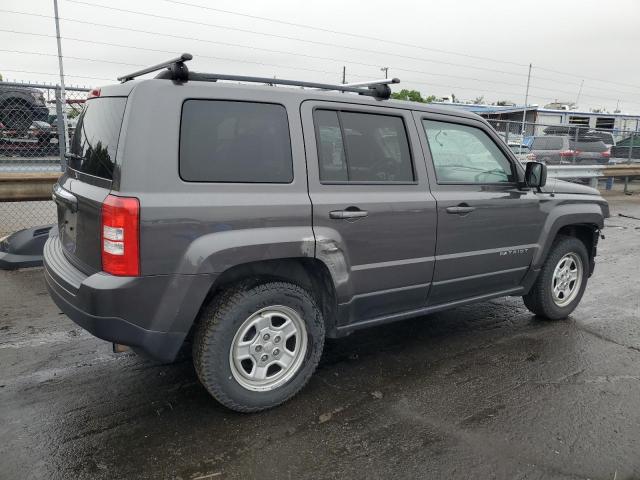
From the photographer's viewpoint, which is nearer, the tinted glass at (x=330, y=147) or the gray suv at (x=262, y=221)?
the gray suv at (x=262, y=221)

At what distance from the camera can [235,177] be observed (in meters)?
2.88

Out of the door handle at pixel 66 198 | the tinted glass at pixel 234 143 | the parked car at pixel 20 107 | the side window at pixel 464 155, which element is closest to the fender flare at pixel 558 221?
the side window at pixel 464 155

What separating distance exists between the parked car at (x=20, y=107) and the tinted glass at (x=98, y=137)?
3.52 meters

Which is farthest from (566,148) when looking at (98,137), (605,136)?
(98,137)

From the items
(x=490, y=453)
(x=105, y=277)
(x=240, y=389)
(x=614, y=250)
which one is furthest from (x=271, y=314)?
(x=614, y=250)

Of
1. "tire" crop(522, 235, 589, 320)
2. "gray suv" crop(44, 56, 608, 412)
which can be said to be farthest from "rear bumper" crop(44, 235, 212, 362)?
"tire" crop(522, 235, 589, 320)

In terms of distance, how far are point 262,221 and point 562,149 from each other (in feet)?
44.7

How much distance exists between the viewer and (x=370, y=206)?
10.8ft

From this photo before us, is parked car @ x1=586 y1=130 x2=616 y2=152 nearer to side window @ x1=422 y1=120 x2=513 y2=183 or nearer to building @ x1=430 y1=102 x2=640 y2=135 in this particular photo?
building @ x1=430 y1=102 x2=640 y2=135

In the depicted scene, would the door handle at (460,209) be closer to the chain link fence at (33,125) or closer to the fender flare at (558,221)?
the fender flare at (558,221)

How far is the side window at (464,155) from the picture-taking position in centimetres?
377

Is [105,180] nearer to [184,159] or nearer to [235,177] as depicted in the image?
[184,159]

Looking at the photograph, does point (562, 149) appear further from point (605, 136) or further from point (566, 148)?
point (605, 136)

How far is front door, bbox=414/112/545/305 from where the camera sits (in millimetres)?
3729
